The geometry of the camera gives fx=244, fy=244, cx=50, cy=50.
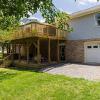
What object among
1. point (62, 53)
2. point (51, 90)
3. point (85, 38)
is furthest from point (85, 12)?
→ point (51, 90)

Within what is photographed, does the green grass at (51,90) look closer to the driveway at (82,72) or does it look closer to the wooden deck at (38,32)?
the driveway at (82,72)

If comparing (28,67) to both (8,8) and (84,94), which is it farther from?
(8,8)

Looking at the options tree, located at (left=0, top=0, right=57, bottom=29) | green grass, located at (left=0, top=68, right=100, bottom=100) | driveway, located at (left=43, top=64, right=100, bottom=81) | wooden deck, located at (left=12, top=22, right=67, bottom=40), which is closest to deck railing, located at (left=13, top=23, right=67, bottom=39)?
wooden deck, located at (left=12, top=22, right=67, bottom=40)

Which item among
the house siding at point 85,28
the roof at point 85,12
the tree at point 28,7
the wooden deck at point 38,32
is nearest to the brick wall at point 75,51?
the house siding at point 85,28

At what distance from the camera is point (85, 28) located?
90.3ft

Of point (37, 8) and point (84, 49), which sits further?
point (84, 49)

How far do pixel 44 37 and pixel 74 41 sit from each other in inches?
168

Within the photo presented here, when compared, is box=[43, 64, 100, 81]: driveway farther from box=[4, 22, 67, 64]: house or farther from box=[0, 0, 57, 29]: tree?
box=[0, 0, 57, 29]: tree

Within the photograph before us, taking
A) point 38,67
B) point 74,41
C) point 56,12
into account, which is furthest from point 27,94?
point 74,41

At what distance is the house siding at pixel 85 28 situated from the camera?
87.2 feet

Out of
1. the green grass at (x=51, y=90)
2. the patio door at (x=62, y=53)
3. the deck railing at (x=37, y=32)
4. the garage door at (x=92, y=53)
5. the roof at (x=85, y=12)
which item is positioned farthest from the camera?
the patio door at (x=62, y=53)

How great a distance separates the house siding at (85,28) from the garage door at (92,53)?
3.24 ft

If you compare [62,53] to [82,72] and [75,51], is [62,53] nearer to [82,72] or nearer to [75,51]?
[75,51]

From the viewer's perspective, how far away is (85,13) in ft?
88.1
